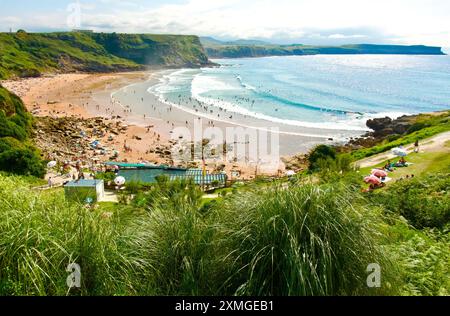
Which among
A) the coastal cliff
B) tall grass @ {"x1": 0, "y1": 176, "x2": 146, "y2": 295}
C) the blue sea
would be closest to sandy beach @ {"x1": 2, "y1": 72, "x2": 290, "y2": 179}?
the blue sea

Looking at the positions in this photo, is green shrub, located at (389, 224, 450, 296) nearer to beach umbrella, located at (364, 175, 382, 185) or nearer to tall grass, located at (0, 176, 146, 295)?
tall grass, located at (0, 176, 146, 295)

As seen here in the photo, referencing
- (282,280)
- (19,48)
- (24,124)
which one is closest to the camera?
(282,280)

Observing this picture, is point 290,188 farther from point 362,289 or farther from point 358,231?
point 362,289

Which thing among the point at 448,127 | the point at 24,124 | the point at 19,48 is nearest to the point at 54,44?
the point at 19,48

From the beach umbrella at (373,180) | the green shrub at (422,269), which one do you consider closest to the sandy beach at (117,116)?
the beach umbrella at (373,180)

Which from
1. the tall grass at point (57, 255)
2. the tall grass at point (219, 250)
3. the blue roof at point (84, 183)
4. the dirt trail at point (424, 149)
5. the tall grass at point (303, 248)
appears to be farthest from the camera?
the dirt trail at point (424, 149)

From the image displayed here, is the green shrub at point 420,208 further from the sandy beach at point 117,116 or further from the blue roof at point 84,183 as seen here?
the sandy beach at point 117,116
